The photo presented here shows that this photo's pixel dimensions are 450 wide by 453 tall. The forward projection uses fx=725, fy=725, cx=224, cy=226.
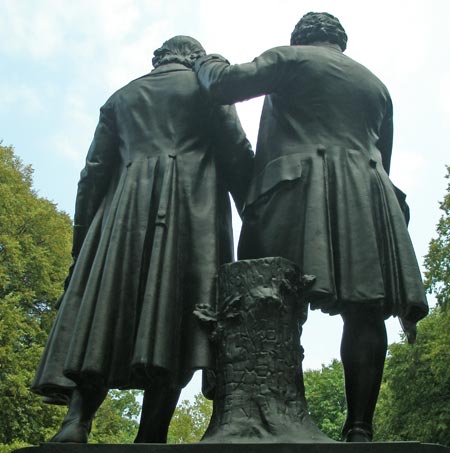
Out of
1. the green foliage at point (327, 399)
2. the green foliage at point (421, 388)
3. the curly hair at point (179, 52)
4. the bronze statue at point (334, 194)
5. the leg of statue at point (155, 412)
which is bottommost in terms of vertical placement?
the leg of statue at point (155, 412)

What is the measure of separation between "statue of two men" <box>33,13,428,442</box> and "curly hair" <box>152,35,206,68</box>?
0.13 m

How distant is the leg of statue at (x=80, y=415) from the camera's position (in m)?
4.31

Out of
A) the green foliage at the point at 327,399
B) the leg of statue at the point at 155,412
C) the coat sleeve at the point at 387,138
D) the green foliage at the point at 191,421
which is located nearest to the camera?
the leg of statue at the point at 155,412

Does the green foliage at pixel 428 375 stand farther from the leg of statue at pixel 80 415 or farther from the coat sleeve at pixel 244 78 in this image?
the leg of statue at pixel 80 415

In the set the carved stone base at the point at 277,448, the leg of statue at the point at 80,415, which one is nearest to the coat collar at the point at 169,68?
the leg of statue at the point at 80,415

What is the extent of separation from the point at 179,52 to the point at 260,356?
286 cm

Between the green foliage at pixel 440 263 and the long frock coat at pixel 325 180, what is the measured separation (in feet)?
54.5

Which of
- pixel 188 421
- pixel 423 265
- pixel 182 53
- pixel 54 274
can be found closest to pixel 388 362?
pixel 423 265

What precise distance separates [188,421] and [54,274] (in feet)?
31.0

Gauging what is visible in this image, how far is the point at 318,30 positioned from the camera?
5.72m

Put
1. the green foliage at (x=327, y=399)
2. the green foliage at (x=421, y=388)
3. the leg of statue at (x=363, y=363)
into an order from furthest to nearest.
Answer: the green foliage at (x=327, y=399), the green foliage at (x=421, y=388), the leg of statue at (x=363, y=363)

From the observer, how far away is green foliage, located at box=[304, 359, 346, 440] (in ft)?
126

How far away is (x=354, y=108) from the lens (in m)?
5.23

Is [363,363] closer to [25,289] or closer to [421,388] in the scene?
[25,289]
